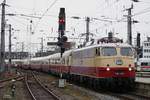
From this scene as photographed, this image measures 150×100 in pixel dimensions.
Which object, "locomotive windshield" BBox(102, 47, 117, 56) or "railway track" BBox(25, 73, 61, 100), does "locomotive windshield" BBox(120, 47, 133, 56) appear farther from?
"railway track" BBox(25, 73, 61, 100)

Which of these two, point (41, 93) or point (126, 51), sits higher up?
point (126, 51)

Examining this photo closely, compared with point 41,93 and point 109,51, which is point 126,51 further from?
point 41,93

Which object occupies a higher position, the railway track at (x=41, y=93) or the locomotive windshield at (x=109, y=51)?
the locomotive windshield at (x=109, y=51)

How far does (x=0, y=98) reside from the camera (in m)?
23.7

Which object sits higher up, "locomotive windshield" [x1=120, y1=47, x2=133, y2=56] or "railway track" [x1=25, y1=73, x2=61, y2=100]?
"locomotive windshield" [x1=120, y1=47, x2=133, y2=56]

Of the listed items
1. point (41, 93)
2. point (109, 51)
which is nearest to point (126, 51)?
point (109, 51)

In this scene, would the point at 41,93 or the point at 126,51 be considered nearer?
the point at 126,51

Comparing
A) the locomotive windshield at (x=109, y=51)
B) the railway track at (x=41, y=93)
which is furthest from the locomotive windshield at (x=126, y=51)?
the railway track at (x=41, y=93)

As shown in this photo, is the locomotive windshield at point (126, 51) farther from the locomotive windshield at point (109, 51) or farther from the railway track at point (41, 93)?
the railway track at point (41, 93)

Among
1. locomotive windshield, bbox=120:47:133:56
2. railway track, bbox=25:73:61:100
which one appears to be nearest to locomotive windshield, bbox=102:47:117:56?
locomotive windshield, bbox=120:47:133:56

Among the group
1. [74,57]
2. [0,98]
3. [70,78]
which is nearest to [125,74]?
[0,98]

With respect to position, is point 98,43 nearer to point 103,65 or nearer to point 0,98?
point 103,65

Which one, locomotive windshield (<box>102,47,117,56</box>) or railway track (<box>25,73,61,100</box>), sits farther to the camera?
locomotive windshield (<box>102,47,117,56</box>)

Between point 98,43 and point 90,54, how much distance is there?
135 centimetres
